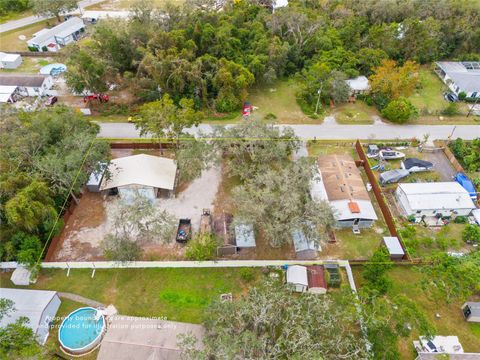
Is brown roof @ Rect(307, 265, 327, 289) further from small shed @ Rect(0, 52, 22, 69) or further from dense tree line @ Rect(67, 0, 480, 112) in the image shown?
small shed @ Rect(0, 52, 22, 69)

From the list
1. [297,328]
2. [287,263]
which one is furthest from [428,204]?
[297,328]

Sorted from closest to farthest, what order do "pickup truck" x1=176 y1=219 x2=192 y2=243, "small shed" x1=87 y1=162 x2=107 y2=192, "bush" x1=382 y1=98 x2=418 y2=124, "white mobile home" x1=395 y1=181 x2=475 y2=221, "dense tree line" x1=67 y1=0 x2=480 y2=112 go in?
"pickup truck" x1=176 y1=219 x2=192 y2=243, "white mobile home" x1=395 y1=181 x2=475 y2=221, "small shed" x1=87 y1=162 x2=107 y2=192, "bush" x1=382 y1=98 x2=418 y2=124, "dense tree line" x1=67 y1=0 x2=480 y2=112

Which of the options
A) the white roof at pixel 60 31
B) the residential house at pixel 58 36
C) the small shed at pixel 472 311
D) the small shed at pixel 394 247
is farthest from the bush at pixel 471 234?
the white roof at pixel 60 31

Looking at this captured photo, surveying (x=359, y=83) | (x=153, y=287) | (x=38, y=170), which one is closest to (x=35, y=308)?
(x=153, y=287)

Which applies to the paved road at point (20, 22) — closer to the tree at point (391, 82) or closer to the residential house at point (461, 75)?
the tree at point (391, 82)

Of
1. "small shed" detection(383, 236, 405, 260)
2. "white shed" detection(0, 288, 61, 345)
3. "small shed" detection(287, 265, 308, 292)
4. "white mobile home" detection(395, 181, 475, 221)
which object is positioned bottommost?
"white shed" detection(0, 288, 61, 345)

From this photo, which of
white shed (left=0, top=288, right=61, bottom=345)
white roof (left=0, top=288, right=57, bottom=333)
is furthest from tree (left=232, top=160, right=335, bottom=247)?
white roof (left=0, top=288, right=57, bottom=333)

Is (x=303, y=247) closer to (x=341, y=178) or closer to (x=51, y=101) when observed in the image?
(x=341, y=178)
